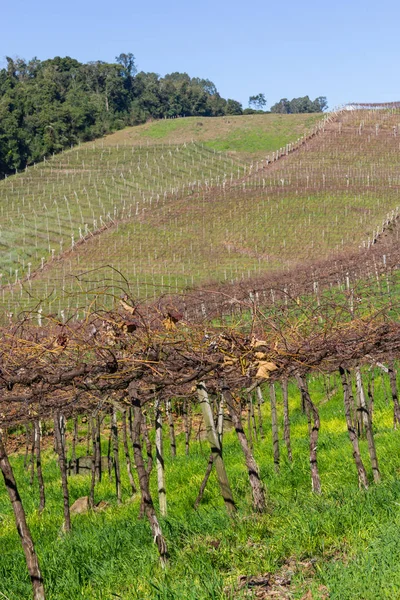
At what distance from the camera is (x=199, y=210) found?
57938 mm

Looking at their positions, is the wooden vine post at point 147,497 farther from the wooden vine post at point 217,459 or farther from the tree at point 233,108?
the tree at point 233,108

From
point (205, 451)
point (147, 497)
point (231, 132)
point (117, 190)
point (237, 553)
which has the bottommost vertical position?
point (205, 451)

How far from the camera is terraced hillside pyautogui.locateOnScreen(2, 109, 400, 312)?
45.5 m

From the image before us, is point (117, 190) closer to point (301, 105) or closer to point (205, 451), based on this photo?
point (205, 451)

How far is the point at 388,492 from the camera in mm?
7301

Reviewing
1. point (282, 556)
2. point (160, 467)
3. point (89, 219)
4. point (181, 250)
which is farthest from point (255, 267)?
point (282, 556)

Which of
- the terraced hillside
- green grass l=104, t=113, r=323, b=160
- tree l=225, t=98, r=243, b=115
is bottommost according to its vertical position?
the terraced hillside

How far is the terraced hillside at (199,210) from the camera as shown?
45.5m

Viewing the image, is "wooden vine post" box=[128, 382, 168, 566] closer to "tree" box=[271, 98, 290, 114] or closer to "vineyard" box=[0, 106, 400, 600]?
"vineyard" box=[0, 106, 400, 600]

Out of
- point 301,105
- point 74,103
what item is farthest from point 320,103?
point 74,103

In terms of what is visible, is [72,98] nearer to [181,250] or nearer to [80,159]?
[80,159]

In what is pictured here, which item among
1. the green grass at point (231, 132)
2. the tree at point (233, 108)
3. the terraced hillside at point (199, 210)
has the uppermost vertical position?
the tree at point (233, 108)

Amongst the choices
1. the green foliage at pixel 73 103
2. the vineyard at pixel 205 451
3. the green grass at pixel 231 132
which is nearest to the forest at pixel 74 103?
the green foliage at pixel 73 103

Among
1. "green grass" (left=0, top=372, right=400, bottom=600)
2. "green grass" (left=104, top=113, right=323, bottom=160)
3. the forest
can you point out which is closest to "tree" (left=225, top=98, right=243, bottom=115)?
the forest
